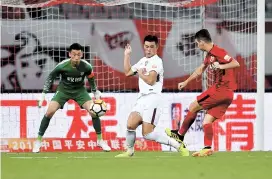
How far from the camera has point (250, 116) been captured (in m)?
14.5

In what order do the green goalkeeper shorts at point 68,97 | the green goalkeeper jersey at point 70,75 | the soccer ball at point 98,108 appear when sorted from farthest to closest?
the green goalkeeper shorts at point 68,97
the green goalkeeper jersey at point 70,75
the soccer ball at point 98,108

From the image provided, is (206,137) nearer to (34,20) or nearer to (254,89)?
(254,89)

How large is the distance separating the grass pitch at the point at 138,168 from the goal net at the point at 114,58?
450cm

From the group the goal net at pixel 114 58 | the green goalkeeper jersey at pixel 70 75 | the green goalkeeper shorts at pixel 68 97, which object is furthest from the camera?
the goal net at pixel 114 58

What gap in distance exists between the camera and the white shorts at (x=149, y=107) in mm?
10508

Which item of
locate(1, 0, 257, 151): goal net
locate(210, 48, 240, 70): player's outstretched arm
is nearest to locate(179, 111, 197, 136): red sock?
locate(210, 48, 240, 70): player's outstretched arm

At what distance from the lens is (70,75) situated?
12.5 metres

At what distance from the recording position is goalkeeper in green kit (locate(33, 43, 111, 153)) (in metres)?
12.4

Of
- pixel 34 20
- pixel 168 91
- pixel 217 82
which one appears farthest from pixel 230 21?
pixel 217 82

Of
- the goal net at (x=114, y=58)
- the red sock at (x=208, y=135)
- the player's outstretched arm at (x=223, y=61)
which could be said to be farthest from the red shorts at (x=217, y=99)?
the goal net at (x=114, y=58)

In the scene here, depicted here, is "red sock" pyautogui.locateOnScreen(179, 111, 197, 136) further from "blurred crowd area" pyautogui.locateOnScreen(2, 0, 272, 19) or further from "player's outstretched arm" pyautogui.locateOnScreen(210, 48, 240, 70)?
"blurred crowd area" pyautogui.locateOnScreen(2, 0, 272, 19)

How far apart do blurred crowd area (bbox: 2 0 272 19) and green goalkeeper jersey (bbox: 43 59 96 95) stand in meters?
2.60

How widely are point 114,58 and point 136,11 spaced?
87 cm

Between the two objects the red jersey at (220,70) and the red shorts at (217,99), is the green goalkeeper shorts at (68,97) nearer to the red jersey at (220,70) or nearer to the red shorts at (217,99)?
the red shorts at (217,99)
